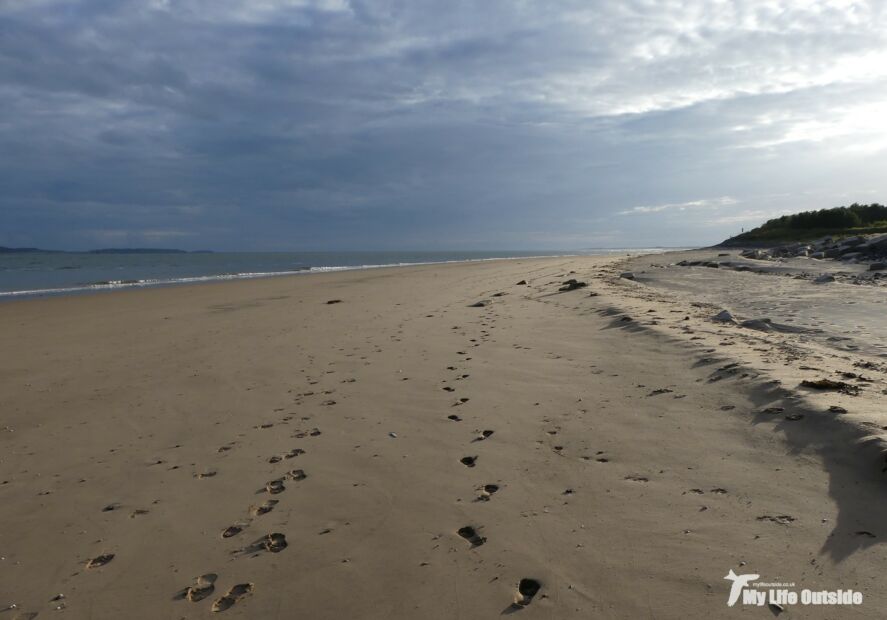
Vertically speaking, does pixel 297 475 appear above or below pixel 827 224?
below

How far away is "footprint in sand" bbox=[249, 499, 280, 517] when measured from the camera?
3.36m

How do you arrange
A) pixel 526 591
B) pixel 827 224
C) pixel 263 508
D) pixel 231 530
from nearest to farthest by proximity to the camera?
pixel 526 591 < pixel 231 530 < pixel 263 508 < pixel 827 224

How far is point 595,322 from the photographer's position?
876 centimetres

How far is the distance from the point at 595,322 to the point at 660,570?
654 cm

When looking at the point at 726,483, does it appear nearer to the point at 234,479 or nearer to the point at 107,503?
the point at 234,479

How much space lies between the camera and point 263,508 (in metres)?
3.42

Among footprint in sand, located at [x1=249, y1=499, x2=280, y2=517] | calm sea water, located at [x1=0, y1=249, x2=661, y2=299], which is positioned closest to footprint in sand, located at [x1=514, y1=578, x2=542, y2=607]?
footprint in sand, located at [x1=249, y1=499, x2=280, y2=517]

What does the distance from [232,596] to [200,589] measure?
0.69ft

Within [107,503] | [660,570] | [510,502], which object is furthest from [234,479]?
[660,570]

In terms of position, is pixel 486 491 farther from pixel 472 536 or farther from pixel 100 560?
pixel 100 560

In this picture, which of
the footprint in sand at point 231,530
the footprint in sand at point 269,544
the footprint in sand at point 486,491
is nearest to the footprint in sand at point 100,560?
the footprint in sand at point 231,530

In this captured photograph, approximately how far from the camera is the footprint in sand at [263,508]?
3357mm

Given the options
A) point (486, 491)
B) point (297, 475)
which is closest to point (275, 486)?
point (297, 475)

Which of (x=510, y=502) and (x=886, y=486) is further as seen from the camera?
(x=510, y=502)
